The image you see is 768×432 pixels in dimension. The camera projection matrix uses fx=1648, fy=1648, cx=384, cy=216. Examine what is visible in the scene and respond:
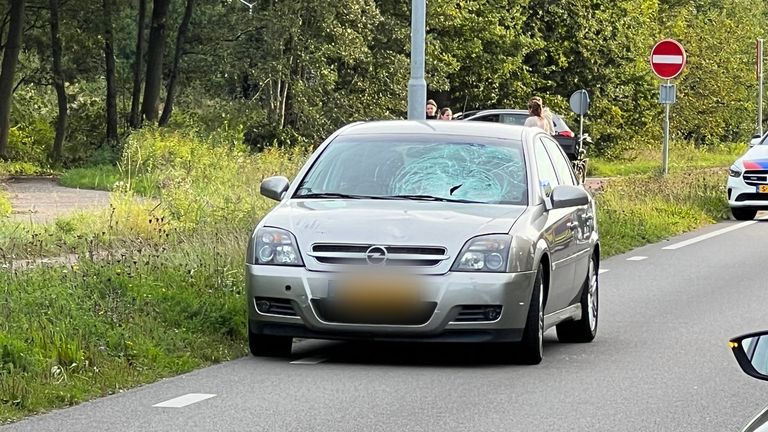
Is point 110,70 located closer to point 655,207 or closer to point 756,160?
point 756,160

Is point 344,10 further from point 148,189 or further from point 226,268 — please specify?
point 226,268

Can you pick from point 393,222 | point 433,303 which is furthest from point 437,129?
point 433,303

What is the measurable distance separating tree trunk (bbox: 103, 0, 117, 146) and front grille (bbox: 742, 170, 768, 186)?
24509 millimetres

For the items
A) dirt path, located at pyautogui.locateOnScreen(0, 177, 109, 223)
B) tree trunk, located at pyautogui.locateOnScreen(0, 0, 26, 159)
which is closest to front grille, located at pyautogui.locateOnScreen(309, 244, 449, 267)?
dirt path, located at pyautogui.locateOnScreen(0, 177, 109, 223)

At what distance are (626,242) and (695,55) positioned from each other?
39359 mm

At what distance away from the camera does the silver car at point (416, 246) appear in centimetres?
954

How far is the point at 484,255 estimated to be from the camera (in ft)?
31.6

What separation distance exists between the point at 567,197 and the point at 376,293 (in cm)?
169

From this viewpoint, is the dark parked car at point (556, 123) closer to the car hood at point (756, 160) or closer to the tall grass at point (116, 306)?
the car hood at point (756, 160)

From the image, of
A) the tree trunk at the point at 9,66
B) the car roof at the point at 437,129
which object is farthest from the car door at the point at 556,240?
the tree trunk at the point at 9,66

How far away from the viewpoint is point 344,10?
38.1m

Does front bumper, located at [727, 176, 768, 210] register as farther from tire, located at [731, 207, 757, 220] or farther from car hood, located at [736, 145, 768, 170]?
car hood, located at [736, 145, 768, 170]

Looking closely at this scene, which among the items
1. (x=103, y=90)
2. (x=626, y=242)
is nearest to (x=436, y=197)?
(x=626, y=242)

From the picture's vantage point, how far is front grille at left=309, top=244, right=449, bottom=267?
31.2 ft
